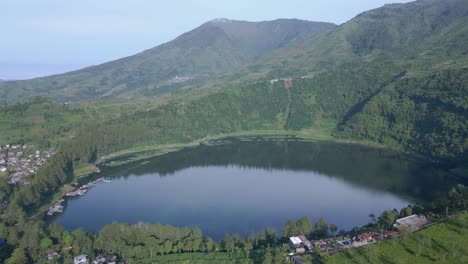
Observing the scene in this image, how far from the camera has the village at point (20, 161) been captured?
60.7m

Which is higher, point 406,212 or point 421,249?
point 406,212

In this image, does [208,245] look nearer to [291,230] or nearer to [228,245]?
[228,245]

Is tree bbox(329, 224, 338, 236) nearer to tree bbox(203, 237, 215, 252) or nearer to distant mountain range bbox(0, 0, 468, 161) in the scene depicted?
tree bbox(203, 237, 215, 252)

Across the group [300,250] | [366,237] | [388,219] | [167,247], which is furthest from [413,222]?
[167,247]

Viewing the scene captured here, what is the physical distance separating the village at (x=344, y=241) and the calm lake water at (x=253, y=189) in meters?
6.91

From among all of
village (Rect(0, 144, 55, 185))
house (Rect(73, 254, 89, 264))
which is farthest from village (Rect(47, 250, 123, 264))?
village (Rect(0, 144, 55, 185))

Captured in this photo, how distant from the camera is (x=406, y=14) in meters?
179

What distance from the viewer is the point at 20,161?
67.1 metres

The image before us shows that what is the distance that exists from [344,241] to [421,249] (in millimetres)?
6409

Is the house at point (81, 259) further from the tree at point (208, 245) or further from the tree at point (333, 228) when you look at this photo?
the tree at point (333, 228)

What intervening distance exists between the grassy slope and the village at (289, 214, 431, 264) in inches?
44.5

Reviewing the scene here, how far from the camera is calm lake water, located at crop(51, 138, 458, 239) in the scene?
49.1 meters

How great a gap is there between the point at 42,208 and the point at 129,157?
2632 cm

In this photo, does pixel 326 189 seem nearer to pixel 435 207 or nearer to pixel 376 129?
pixel 435 207
